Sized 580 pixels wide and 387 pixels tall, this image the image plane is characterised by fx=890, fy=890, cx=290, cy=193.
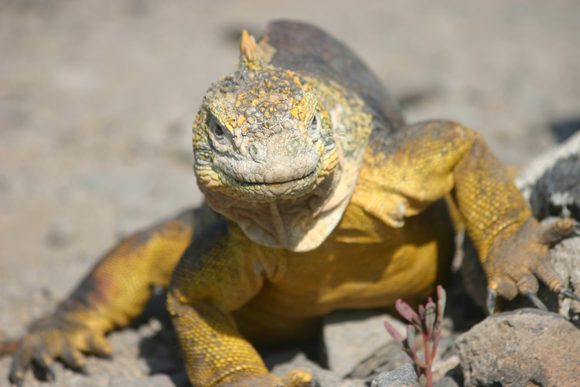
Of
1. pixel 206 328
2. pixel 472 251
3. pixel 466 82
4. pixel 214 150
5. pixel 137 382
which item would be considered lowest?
pixel 137 382

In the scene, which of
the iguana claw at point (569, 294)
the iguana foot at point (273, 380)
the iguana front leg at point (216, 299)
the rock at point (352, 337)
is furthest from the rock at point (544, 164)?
the iguana foot at point (273, 380)

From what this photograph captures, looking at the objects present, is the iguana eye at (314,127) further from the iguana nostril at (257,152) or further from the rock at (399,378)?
the rock at (399,378)

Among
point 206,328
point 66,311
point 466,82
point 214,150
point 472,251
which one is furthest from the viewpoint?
point 466,82

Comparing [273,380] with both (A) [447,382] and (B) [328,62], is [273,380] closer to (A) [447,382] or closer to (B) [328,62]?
(A) [447,382]

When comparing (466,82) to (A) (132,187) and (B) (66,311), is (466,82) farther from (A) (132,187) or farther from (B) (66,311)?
(B) (66,311)

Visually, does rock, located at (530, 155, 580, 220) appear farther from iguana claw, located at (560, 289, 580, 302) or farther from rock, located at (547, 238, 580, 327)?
iguana claw, located at (560, 289, 580, 302)

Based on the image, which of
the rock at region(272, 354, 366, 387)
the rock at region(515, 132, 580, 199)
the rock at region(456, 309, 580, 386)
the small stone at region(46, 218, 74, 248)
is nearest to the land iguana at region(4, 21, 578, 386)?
the rock at region(272, 354, 366, 387)

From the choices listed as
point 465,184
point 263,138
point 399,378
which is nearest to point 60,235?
point 465,184

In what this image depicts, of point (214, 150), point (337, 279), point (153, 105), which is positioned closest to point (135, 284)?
point (337, 279)
